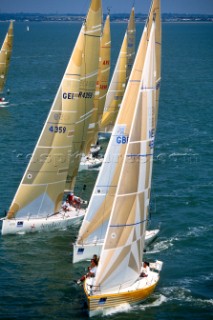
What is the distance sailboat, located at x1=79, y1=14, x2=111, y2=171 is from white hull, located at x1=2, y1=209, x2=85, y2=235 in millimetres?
12497

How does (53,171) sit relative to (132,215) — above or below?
below

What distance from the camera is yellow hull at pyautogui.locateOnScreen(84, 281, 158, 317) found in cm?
3659

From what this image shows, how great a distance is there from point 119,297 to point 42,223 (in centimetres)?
1294

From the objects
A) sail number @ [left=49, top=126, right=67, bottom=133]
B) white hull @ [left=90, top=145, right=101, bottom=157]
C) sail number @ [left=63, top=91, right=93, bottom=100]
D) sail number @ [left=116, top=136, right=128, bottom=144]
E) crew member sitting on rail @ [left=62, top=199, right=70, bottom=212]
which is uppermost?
sail number @ [left=63, top=91, right=93, bottom=100]

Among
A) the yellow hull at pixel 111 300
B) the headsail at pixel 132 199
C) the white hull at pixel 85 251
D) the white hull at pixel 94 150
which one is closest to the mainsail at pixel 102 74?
the white hull at pixel 94 150

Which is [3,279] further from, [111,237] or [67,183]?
[67,183]

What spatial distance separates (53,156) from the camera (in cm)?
4978

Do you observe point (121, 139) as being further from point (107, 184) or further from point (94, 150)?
point (94, 150)

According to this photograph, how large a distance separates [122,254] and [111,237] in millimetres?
1147

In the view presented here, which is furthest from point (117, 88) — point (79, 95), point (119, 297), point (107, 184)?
point (119, 297)

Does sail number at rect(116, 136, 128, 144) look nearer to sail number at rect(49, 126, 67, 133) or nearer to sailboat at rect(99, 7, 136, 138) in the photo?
sail number at rect(49, 126, 67, 133)

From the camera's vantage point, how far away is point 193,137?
7744cm

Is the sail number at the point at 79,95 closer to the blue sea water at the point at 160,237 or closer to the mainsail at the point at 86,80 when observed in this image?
the mainsail at the point at 86,80

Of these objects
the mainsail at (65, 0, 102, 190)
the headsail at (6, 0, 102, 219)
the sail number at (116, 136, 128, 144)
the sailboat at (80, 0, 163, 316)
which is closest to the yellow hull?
the sailboat at (80, 0, 163, 316)
